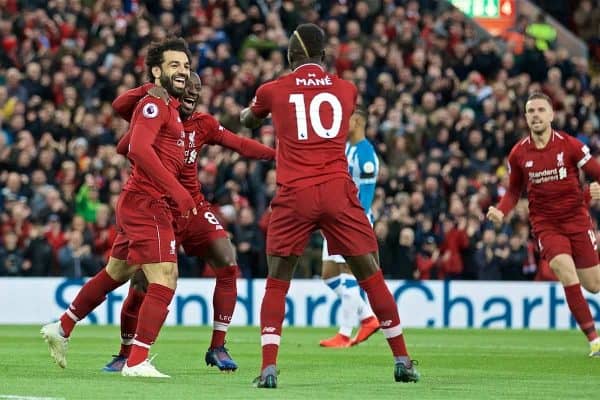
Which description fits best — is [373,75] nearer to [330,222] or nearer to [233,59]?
[233,59]

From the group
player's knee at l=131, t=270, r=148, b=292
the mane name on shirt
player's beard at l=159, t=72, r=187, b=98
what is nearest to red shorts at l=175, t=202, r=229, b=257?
player's knee at l=131, t=270, r=148, b=292

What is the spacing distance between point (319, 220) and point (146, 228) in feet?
4.55

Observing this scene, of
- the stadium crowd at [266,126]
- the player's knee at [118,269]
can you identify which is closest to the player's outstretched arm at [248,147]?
the player's knee at [118,269]

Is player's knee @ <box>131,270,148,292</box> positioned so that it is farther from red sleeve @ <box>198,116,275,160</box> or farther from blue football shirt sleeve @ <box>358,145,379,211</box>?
blue football shirt sleeve @ <box>358,145,379,211</box>

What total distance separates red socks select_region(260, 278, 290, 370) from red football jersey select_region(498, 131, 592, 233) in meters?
4.80

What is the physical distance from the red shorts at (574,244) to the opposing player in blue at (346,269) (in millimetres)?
1826

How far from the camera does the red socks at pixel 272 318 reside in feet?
32.3

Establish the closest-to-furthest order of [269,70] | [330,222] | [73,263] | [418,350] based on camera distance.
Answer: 1. [330,222]
2. [418,350]
3. [73,263]
4. [269,70]

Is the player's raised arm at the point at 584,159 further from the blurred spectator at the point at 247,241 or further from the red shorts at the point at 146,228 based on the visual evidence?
the blurred spectator at the point at 247,241

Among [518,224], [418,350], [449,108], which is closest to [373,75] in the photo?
[449,108]

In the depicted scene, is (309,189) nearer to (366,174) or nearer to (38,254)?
(366,174)

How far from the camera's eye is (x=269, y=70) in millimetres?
25609

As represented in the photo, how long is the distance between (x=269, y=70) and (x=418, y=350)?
11106 mm

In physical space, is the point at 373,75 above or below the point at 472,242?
above
